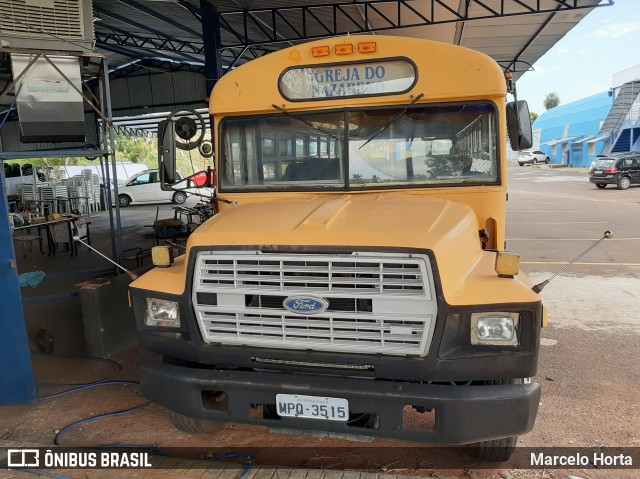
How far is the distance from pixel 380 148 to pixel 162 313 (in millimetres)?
1925

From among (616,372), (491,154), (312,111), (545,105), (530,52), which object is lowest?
(616,372)

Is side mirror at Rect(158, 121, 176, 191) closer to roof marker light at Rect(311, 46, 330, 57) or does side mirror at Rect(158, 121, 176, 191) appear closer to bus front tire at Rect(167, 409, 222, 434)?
roof marker light at Rect(311, 46, 330, 57)

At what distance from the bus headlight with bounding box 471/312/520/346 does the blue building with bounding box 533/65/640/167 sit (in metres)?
39.7

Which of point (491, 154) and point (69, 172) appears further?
point (69, 172)

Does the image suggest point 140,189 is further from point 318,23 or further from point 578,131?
point 578,131

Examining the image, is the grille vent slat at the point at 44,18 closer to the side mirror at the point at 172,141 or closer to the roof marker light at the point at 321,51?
the side mirror at the point at 172,141

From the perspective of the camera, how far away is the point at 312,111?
4055 mm

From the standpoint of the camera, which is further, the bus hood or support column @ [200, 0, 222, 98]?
support column @ [200, 0, 222, 98]

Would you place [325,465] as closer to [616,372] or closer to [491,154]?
[491,154]

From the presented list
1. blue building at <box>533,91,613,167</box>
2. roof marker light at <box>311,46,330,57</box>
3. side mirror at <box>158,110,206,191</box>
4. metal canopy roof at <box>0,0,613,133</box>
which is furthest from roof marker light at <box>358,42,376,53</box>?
blue building at <box>533,91,613,167</box>

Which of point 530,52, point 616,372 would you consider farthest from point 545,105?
point 616,372

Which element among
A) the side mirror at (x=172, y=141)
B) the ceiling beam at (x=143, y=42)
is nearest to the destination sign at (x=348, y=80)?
the side mirror at (x=172, y=141)

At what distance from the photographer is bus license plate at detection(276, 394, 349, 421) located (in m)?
2.92

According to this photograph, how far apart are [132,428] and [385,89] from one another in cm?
319
